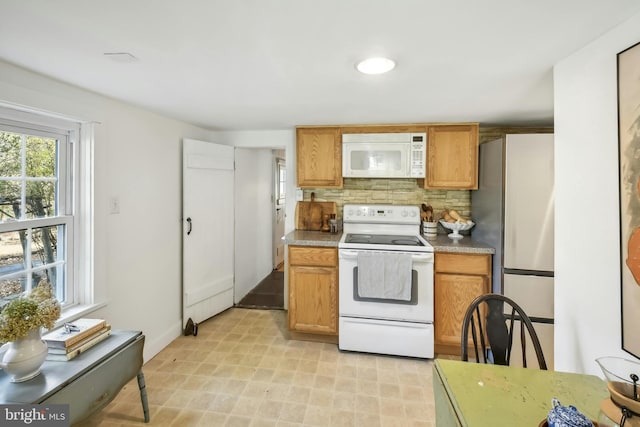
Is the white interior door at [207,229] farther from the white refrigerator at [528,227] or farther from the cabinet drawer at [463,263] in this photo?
the white refrigerator at [528,227]

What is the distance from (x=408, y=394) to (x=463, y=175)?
1.98m

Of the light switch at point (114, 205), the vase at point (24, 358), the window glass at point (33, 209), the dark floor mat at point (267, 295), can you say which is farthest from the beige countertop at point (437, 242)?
the vase at point (24, 358)

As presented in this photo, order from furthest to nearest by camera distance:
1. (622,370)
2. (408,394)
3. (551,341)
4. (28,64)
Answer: (551,341), (408,394), (28,64), (622,370)

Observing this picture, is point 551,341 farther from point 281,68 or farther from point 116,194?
point 116,194

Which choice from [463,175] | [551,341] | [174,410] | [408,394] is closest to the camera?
[174,410]

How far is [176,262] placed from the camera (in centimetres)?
293

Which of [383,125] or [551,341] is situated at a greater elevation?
[383,125]

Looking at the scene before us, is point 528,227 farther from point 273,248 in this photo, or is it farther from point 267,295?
point 273,248

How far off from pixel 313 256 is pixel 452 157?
5.42ft

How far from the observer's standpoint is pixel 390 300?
101 inches

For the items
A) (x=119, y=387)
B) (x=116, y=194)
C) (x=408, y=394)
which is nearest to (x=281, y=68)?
(x=116, y=194)

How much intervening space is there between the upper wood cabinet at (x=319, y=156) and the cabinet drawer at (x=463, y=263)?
1.21 m

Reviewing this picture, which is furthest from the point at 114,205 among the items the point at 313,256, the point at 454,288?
the point at 454,288

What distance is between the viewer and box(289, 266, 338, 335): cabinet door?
2758mm
